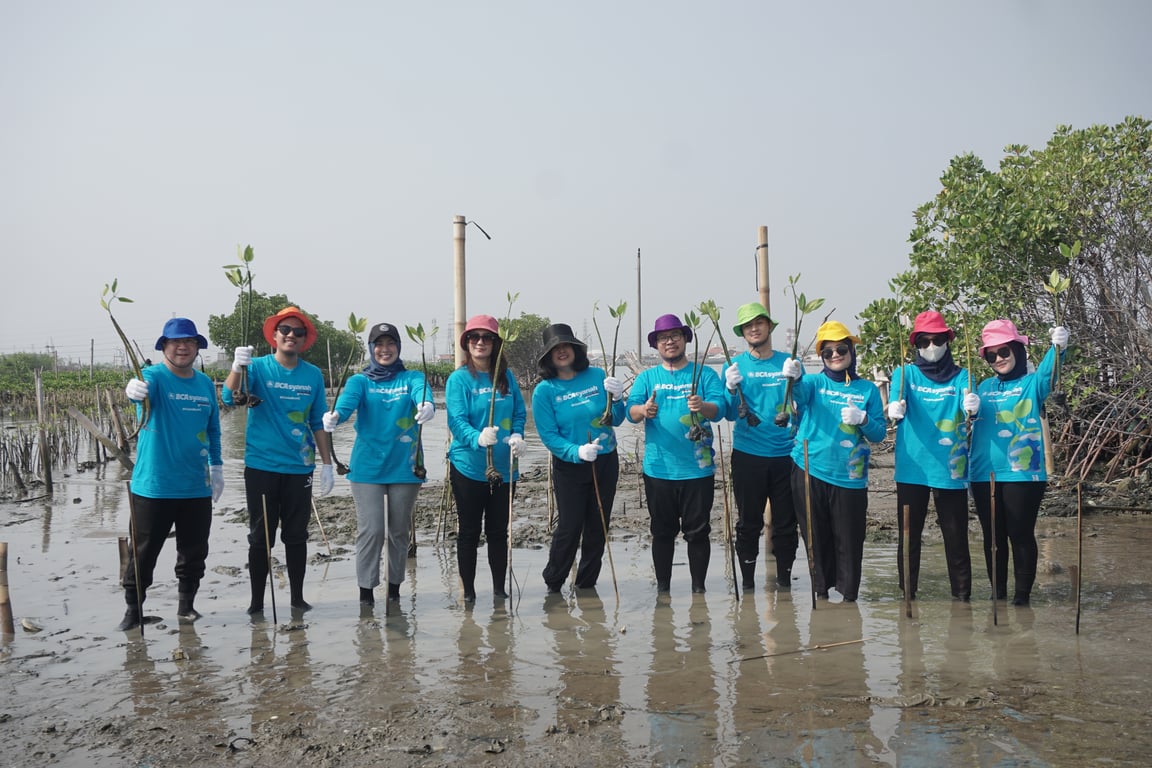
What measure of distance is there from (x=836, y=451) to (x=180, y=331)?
3972 millimetres

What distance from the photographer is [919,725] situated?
11.6 ft

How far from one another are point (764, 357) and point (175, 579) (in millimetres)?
4598

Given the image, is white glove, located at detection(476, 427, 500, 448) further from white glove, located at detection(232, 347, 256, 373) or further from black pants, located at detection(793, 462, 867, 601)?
black pants, located at detection(793, 462, 867, 601)

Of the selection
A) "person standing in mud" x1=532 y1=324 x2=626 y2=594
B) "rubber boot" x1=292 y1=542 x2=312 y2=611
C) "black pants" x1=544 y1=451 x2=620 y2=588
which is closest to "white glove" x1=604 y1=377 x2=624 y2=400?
"person standing in mud" x1=532 y1=324 x2=626 y2=594

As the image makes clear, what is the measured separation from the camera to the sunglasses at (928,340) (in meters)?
5.42

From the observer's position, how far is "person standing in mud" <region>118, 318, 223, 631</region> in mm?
5172

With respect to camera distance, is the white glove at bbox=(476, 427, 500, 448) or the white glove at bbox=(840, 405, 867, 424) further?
the white glove at bbox=(476, 427, 500, 448)

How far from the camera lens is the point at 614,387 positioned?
18.4ft

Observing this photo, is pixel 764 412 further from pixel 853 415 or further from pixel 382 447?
pixel 382 447

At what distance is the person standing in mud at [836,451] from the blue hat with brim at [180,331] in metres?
3.52

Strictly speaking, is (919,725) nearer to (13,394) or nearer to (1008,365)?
(1008,365)

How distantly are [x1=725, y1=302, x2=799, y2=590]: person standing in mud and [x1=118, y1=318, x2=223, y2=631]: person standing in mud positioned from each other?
3.21 meters

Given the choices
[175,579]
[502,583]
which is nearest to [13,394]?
[175,579]

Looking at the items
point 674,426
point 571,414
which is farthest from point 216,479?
point 674,426
